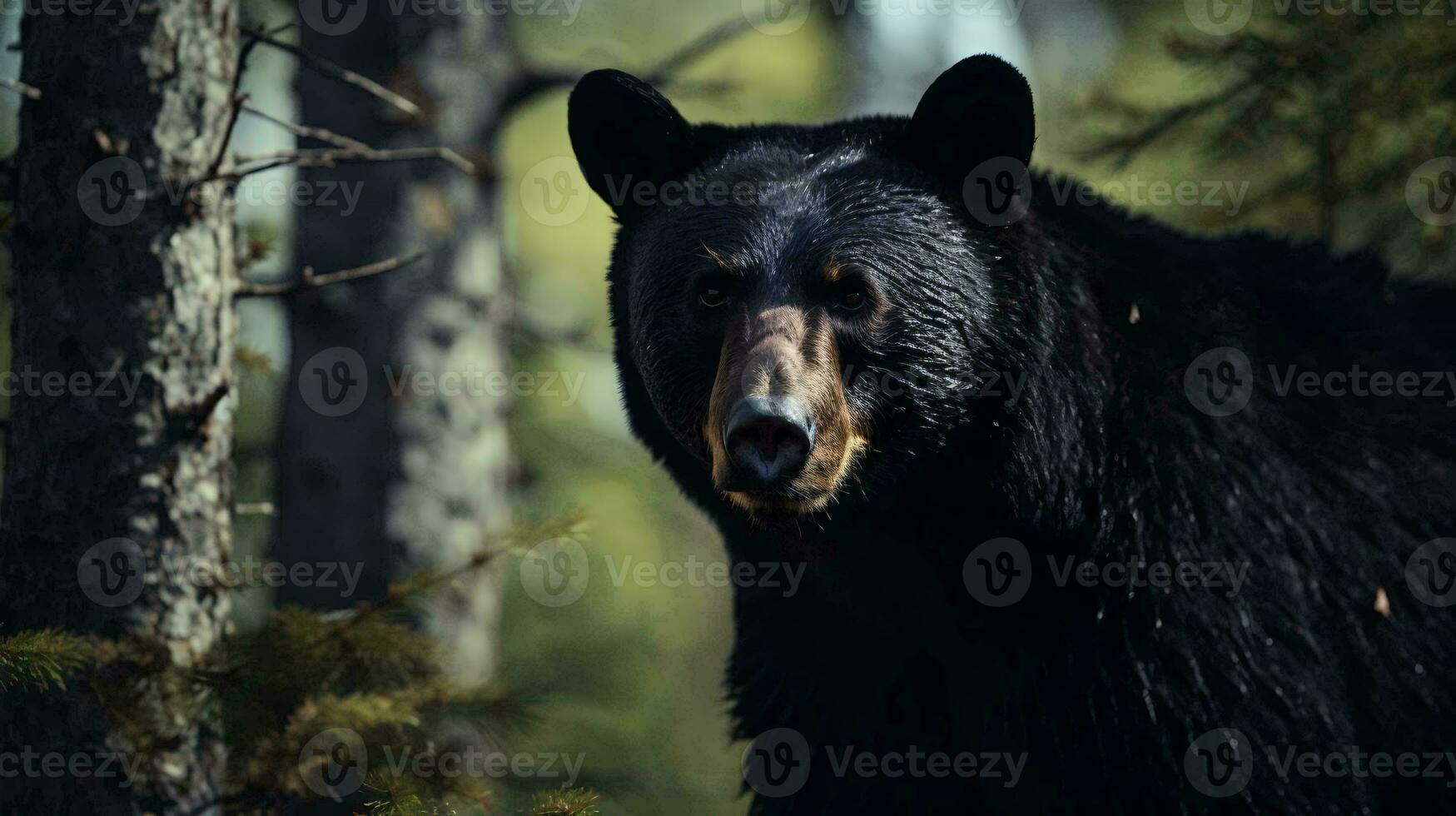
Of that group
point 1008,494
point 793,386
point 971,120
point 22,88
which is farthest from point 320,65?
point 1008,494

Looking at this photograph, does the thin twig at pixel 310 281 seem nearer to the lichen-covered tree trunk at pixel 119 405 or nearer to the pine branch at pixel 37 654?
the lichen-covered tree trunk at pixel 119 405

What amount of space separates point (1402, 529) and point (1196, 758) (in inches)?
41.8

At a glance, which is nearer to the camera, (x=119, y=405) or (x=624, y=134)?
(x=119, y=405)

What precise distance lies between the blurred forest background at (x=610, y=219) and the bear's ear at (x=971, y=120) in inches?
54.3

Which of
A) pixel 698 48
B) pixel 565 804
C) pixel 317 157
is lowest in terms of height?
pixel 565 804

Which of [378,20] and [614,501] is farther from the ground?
[378,20]

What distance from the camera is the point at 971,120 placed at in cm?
334

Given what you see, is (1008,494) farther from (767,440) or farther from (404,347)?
(404,347)

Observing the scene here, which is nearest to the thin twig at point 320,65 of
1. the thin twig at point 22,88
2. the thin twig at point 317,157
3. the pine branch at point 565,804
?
the thin twig at point 317,157

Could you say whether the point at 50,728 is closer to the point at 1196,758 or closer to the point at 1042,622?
the point at 1042,622

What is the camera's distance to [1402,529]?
11.9 feet

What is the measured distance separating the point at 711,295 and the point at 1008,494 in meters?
0.92

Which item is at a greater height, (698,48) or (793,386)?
(698,48)

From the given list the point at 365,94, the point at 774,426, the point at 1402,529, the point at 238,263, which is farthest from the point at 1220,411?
the point at 365,94
